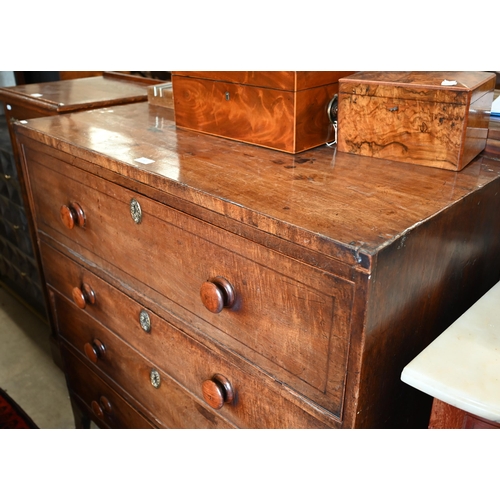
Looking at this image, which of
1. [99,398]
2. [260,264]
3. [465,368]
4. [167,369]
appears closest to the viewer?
[465,368]

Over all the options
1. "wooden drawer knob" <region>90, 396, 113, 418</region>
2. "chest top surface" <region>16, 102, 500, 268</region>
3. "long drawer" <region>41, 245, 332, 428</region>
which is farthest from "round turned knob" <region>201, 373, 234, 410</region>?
"wooden drawer knob" <region>90, 396, 113, 418</region>

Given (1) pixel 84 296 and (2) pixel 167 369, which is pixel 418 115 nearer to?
(2) pixel 167 369

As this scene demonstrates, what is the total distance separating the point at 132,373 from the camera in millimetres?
1140

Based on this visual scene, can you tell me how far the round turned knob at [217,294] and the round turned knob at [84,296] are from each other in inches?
18.8

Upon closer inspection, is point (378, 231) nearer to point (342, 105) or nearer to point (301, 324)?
point (301, 324)

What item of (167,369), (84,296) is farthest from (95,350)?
(167,369)

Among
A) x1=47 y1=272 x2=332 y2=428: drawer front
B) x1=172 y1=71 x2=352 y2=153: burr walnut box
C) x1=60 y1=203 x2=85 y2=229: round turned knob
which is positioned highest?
x1=172 y1=71 x2=352 y2=153: burr walnut box

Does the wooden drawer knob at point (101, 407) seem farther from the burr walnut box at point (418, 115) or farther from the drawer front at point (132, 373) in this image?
the burr walnut box at point (418, 115)

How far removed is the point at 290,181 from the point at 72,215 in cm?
53

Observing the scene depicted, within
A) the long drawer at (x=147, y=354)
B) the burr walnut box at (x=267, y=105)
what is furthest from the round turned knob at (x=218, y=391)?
the burr walnut box at (x=267, y=105)

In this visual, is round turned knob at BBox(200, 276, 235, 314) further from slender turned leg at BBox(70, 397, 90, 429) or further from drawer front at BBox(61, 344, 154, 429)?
slender turned leg at BBox(70, 397, 90, 429)

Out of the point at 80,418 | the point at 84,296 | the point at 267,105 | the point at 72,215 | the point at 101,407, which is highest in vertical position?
the point at 267,105

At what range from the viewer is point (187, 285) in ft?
2.82

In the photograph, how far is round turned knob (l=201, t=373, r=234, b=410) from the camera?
33.8 inches
